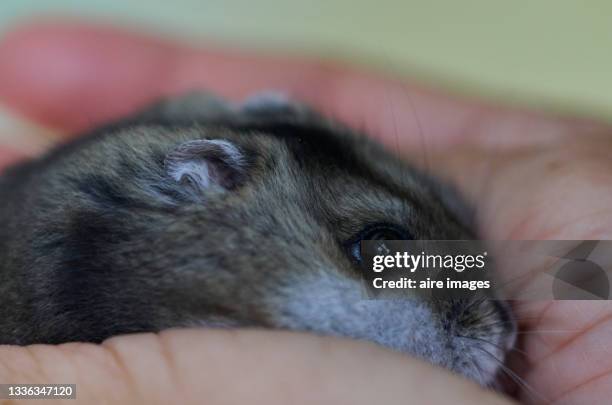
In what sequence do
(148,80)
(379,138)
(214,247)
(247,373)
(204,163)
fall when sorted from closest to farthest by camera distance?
(247,373) < (214,247) < (204,163) < (379,138) < (148,80)

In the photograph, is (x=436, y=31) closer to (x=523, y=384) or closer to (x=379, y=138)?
(x=379, y=138)

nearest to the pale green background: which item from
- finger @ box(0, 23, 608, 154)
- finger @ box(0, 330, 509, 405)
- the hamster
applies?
finger @ box(0, 23, 608, 154)

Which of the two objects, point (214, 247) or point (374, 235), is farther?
point (374, 235)

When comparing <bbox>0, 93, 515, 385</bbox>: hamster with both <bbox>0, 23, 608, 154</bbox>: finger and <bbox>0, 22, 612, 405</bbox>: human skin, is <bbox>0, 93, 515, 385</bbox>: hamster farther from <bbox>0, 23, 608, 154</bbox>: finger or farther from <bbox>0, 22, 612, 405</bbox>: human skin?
<bbox>0, 23, 608, 154</bbox>: finger

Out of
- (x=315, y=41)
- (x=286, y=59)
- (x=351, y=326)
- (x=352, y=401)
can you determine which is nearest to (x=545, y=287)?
(x=351, y=326)

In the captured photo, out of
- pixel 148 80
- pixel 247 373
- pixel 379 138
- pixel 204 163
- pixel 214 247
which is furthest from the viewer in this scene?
pixel 148 80

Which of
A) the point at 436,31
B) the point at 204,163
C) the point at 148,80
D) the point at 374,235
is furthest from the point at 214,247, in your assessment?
the point at 436,31

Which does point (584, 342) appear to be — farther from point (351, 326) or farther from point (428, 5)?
point (428, 5)
